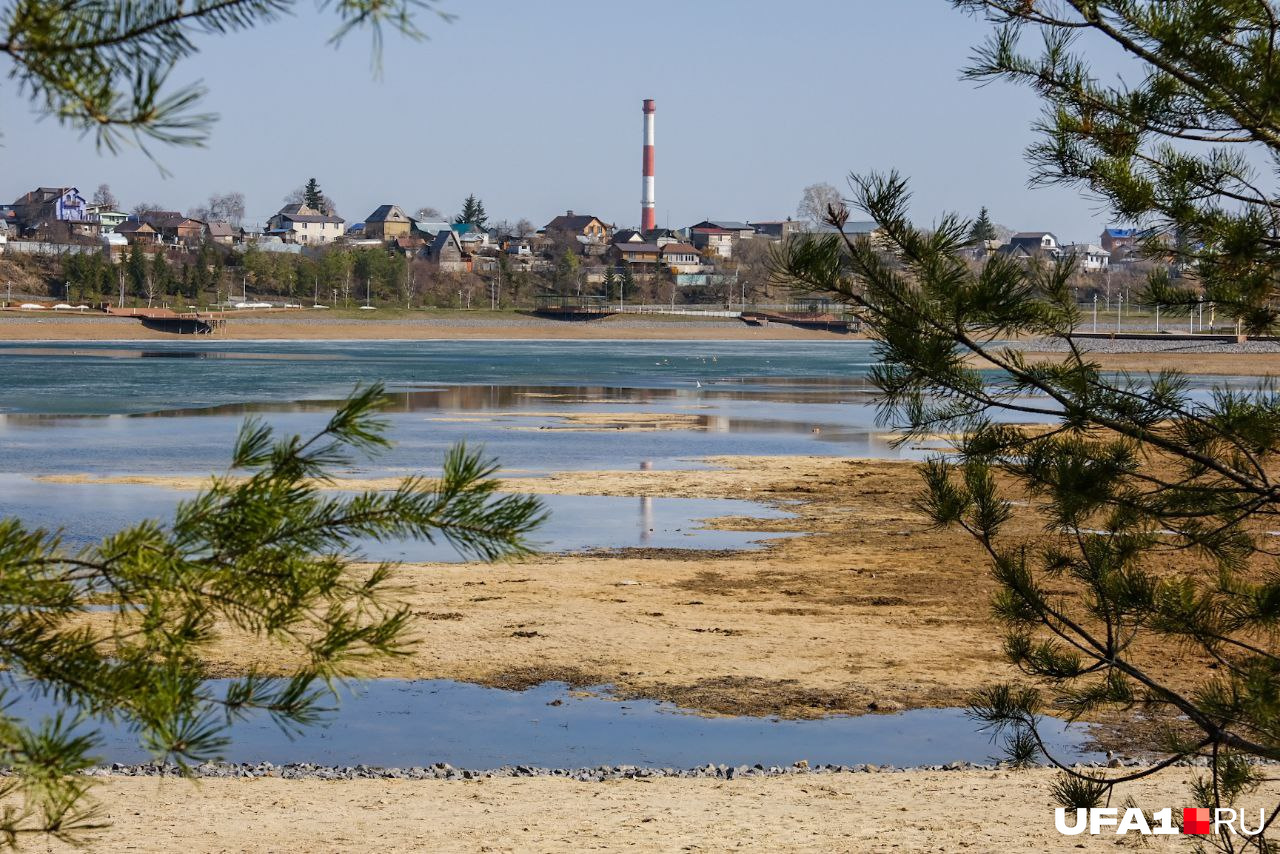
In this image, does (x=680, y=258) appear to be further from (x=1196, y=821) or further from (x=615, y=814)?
(x=1196, y=821)

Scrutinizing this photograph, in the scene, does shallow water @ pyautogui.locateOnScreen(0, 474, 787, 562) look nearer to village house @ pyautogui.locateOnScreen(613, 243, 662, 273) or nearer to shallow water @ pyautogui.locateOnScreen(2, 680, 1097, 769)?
shallow water @ pyautogui.locateOnScreen(2, 680, 1097, 769)

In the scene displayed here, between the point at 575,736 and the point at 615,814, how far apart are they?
Result: 2.41m

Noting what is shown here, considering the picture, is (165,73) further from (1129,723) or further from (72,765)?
(1129,723)

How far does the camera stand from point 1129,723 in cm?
1227

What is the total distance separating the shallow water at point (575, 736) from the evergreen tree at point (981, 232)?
6.00 m

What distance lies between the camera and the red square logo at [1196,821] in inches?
307

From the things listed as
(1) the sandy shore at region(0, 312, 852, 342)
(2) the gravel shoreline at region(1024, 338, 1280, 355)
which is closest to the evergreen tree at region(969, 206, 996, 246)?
(2) the gravel shoreline at region(1024, 338, 1280, 355)

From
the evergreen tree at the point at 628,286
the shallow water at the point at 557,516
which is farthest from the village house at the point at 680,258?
the shallow water at the point at 557,516

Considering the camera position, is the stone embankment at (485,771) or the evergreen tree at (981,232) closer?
the evergreen tree at (981,232)

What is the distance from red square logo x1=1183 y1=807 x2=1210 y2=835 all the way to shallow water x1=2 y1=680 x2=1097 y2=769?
2.47m

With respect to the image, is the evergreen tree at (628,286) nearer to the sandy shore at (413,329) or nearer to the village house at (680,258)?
the village house at (680,258)

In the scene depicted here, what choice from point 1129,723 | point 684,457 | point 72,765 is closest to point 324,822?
point 72,765

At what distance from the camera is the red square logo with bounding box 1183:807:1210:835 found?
779 cm

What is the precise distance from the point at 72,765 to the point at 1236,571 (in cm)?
546
